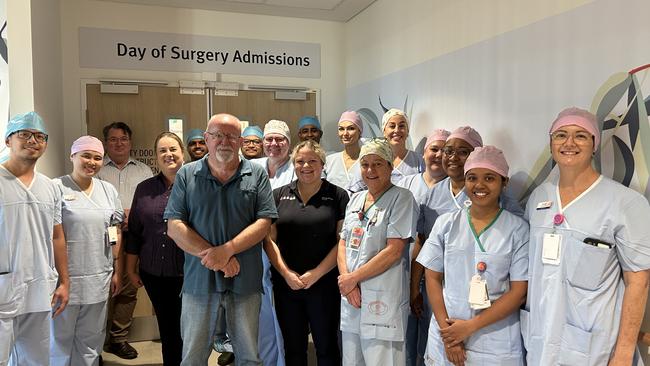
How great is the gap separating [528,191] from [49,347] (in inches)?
105

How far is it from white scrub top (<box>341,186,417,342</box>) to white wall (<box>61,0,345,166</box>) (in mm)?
2696

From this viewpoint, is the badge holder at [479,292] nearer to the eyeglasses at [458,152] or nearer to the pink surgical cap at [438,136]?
the eyeglasses at [458,152]

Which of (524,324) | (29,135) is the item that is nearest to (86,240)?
(29,135)

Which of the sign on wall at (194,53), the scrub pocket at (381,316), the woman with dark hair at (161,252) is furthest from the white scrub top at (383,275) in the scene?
the sign on wall at (194,53)

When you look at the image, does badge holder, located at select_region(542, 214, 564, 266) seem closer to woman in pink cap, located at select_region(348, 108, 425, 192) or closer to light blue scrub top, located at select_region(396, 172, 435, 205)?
light blue scrub top, located at select_region(396, 172, 435, 205)

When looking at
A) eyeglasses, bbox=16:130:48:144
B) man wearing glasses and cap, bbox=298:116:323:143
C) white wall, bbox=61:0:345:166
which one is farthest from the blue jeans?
white wall, bbox=61:0:345:166

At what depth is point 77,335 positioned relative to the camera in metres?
2.73

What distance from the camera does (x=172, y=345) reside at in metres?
2.77

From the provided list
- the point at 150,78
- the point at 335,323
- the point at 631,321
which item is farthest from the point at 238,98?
the point at 631,321

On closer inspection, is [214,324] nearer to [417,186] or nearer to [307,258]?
[307,258]

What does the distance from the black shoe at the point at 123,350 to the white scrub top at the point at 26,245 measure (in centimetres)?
143

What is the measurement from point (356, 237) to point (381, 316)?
1.32ft

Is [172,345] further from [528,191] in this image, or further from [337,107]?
[337,107]

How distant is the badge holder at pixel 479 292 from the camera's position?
6.30 ft
